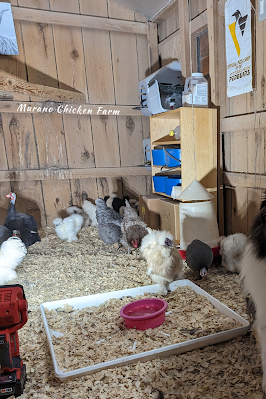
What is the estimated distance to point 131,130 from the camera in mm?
3771

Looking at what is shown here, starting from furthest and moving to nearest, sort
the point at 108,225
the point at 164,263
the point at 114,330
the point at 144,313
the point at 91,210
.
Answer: the point at 91,210 < the point at 108,225 < the point at 164,263 < the point at 144,313 < the point at 114,330

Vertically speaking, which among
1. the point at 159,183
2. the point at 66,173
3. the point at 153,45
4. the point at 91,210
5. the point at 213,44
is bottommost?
the point at 91,210

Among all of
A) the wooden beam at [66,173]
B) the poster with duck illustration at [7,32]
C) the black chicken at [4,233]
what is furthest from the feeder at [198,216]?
the poster with duck illustration at [7,32]

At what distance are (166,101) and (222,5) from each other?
2.84 feet

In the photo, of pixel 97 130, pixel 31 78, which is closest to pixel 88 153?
pixel 97 130

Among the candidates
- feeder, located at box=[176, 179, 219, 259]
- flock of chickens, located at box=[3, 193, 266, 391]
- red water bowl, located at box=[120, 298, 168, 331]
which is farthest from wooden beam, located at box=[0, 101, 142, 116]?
red water bowl, located at box=[120, 298, 168, 331]

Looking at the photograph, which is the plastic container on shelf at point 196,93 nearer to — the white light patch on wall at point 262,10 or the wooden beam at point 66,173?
the white light patch on wall at point 262,10

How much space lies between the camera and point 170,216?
8.57 feet

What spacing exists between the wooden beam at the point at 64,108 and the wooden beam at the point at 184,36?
89 centimetres

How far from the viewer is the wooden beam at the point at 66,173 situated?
3330mm

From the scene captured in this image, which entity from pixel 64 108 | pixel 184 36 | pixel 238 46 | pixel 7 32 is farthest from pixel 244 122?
pixel 7 32

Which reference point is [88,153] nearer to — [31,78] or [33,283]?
[31,78]

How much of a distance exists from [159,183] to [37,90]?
1.67m

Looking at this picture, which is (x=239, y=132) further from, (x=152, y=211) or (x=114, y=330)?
(x=114, y=330)
